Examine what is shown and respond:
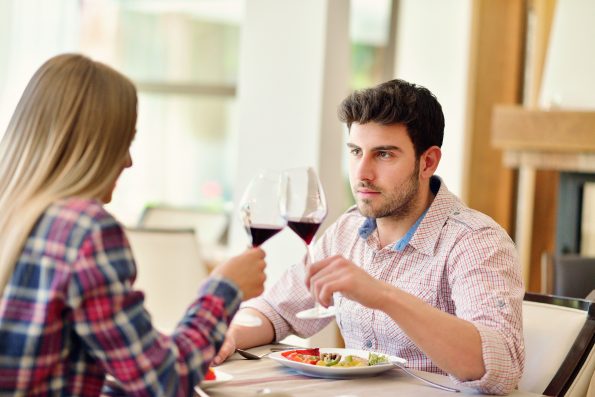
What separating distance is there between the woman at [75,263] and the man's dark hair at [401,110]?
878 millimetres

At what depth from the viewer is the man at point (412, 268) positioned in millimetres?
1652

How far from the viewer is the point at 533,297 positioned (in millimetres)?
2107

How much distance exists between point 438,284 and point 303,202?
49 centimetres

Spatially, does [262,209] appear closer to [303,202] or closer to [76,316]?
[303,202]

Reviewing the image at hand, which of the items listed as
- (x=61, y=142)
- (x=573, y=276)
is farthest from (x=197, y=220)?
(x=61, y=142)

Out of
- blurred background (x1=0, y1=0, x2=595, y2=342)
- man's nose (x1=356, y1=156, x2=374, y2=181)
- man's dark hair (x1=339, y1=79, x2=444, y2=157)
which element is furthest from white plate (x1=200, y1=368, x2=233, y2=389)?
blurred background (x1=0, y1=0, x2=595, y2=342)

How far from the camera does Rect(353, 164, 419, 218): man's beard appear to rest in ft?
6.79

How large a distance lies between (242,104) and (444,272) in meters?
2.43

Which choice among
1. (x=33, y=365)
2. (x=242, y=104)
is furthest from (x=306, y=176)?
(x=242, y=104)

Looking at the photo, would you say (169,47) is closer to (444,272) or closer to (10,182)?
(444,272)

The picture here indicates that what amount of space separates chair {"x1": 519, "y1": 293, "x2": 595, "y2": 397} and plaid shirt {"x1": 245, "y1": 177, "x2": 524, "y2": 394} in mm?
193

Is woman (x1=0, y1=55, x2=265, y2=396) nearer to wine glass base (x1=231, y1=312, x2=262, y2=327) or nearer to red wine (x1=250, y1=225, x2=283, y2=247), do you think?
red wine (x1=250, y1=225, x2=283, y2=247)

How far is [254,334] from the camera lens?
79.4 inches

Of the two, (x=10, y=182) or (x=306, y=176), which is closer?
(x=10, y=182)
